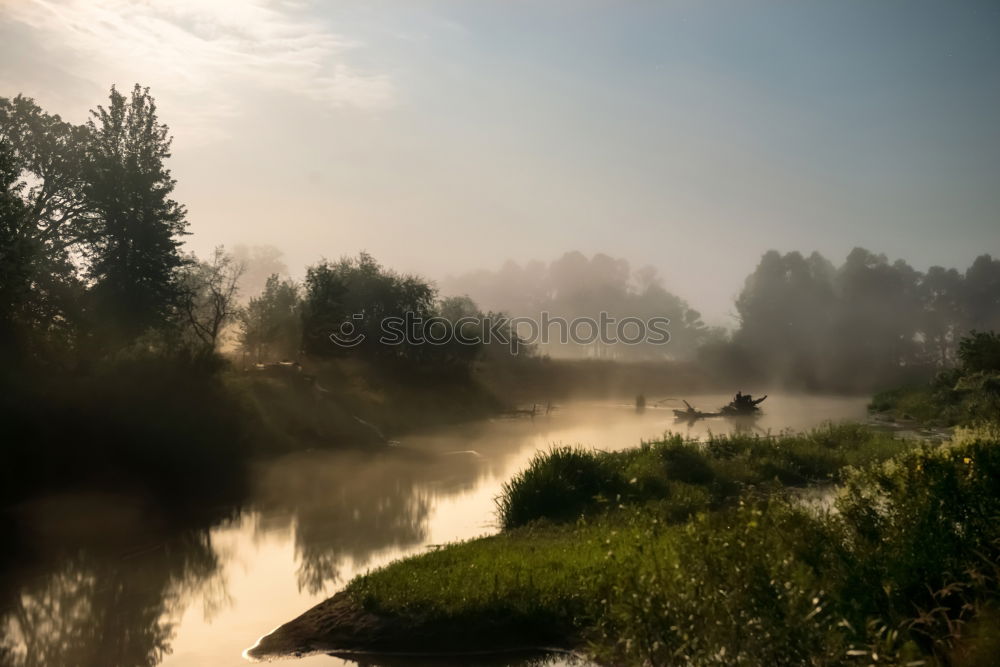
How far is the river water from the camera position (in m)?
12.4

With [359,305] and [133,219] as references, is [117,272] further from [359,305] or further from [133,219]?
[359,305]

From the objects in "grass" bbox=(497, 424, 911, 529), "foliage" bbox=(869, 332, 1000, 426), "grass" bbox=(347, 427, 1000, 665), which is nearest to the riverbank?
"grass" bbox=(347, 427, 1000, 665)

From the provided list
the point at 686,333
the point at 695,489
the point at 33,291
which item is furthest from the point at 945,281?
the point at 33,291

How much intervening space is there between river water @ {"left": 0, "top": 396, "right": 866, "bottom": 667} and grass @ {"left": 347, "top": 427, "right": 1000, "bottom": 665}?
1.57 meters

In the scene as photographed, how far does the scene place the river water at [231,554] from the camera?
487 inches

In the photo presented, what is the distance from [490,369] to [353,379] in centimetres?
2357

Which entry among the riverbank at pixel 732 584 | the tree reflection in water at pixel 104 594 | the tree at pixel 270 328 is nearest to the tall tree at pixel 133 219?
the tree at pixel 270 328

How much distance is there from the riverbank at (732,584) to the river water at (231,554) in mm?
1197

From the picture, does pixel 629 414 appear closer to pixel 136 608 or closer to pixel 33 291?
pixel 33 291

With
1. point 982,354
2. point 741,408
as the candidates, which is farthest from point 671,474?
point 741,408

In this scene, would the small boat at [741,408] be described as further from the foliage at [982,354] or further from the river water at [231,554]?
the river water at [231,554]

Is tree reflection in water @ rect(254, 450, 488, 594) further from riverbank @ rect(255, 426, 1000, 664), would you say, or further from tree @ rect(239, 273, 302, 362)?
tree @ rect(239, 273, 302, 362)

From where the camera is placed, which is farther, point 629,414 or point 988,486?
point 629,414

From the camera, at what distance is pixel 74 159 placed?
143 ft
